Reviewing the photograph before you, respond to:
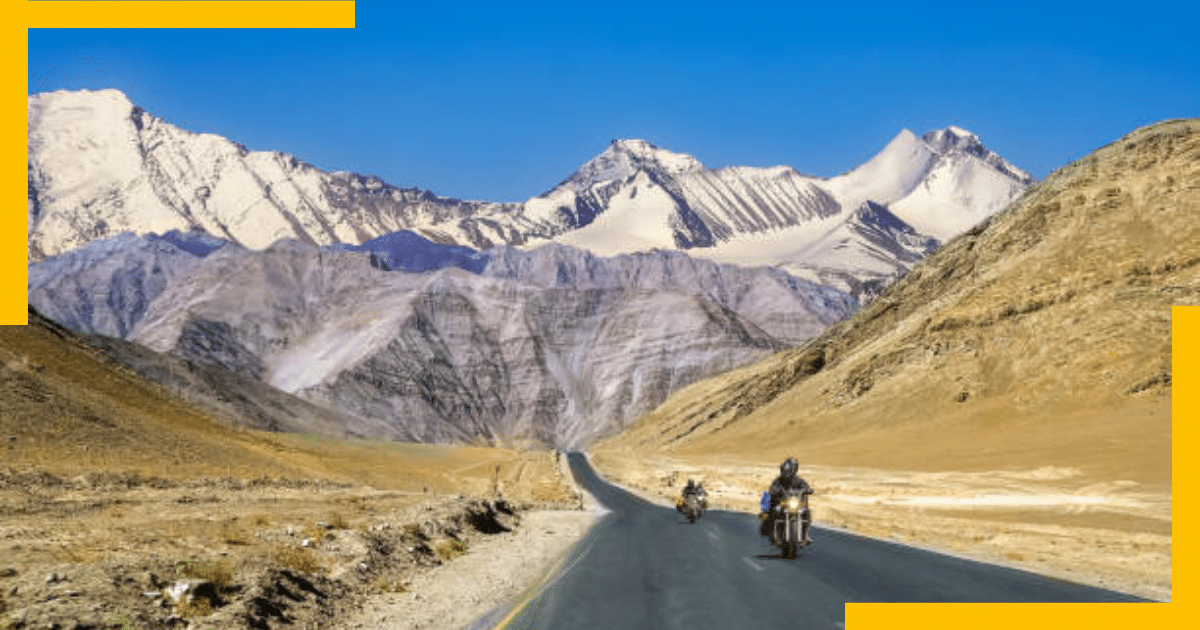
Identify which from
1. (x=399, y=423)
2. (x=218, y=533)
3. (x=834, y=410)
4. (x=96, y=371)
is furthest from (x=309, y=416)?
(x=218, y=533)

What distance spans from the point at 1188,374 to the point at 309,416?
141341 mm

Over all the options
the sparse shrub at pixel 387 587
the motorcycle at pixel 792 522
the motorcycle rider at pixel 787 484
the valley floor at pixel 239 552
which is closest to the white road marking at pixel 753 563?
the motorcycle at pixel 792 522

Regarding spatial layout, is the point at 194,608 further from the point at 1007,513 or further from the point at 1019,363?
the point at 1019,363

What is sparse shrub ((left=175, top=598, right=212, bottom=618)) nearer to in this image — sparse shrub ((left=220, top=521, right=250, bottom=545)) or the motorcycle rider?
sparse shrub ((left=220, top=521, right=250, bottom=545))

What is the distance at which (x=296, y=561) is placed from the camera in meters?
19.1

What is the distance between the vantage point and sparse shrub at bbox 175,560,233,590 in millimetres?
15789

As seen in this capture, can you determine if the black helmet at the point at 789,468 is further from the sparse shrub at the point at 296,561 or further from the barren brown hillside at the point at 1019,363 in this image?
the barren brown hillside at the point at 1019,363

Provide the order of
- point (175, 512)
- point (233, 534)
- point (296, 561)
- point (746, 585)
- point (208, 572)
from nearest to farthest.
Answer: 1. point (208, 572)
2. point (746, 585)
3. point (296, 561)
4. point (233, 534)
5. point (175, 512)

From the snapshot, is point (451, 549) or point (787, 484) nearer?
point (787, 484)

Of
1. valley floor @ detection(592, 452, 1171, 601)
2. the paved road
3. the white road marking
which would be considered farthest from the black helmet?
valley floor @ detection(592, 452, 1171, 601)

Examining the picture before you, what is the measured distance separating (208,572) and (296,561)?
9.56 feet

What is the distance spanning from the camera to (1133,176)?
104 meters

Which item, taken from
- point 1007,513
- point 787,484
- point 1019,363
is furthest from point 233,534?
point 1019,363

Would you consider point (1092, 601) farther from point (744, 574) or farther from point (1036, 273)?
point (1036, 273)
